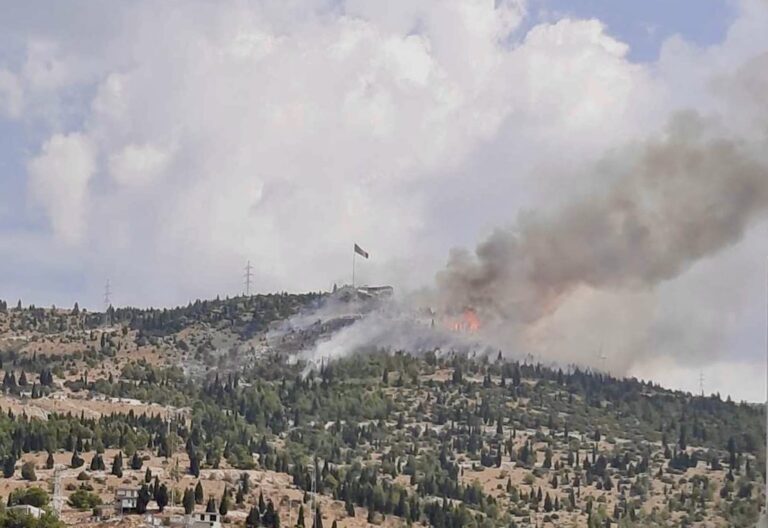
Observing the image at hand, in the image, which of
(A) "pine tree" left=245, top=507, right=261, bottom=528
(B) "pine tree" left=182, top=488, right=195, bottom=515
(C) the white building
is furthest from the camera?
(B) "pine tree" left=182, top=488, right=195, bottom=515

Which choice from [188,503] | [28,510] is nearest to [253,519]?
[188,503]

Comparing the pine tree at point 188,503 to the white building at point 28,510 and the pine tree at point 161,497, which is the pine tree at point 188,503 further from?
the white building at point 28,510

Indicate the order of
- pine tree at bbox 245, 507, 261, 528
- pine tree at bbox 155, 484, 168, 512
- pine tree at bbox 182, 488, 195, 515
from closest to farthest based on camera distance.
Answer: pine tree at bbox 245, 507, 261, 528
pine tree at bbox 182, 488, 195, 515
pine tree at bbox 155, 484, 168, 512

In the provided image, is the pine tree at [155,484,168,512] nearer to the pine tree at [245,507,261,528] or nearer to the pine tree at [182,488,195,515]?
the pine tree at [182,488,195,515]

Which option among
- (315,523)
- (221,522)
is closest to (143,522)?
(221,522)

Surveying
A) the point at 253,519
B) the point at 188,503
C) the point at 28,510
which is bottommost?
the point at 253,519

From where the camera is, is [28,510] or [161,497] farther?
[161,497]

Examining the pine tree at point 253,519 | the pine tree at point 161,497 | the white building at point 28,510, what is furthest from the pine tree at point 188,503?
the white building at point 28,510

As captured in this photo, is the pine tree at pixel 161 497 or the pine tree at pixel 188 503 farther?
the pine tree at pixel 161 497

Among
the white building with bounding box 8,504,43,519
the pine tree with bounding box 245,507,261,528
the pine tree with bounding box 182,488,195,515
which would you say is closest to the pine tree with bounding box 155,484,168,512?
the pine tree with bounding box 182,488,195,515

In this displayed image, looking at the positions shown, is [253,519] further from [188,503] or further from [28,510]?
[28,510]

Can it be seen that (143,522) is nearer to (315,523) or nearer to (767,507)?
(315,523)

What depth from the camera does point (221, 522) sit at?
193500 mm

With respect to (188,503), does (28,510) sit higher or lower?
lower
